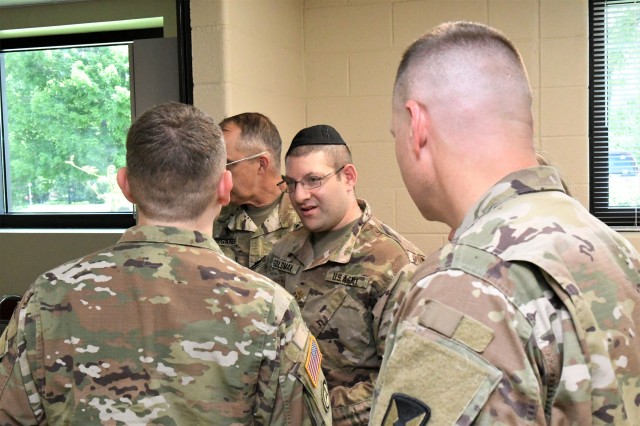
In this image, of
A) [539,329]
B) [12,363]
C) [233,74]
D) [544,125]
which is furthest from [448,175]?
[544,125]

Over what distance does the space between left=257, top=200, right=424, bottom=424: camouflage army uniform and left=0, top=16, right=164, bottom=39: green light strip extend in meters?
2.61

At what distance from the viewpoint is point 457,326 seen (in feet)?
2.61

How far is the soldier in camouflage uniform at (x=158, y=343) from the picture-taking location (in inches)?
51.7

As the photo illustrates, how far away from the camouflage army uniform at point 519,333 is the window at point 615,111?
2746 millimetres

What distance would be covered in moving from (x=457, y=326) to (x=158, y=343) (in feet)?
2.29

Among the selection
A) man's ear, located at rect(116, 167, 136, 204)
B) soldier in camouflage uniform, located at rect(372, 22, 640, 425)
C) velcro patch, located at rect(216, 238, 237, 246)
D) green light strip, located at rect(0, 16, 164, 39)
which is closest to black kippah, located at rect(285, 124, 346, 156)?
velcro patch, located at rect(216, 238, 237, 246)

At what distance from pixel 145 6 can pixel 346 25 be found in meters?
1.31

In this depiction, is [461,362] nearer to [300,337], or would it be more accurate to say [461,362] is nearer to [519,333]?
[519,333]

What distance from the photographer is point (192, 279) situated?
133cm

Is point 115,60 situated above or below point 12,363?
above

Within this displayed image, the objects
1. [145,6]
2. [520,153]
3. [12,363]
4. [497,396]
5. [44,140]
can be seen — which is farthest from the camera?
[44,140]

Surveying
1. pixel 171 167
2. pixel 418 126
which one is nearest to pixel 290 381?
pixel 171 167

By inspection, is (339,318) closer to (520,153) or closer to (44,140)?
(520,153)

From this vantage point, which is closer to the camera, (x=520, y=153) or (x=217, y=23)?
(x=520, y=153)
